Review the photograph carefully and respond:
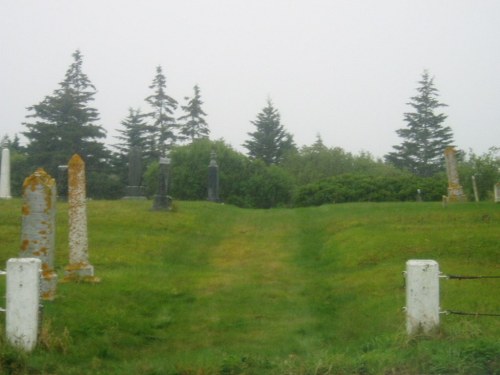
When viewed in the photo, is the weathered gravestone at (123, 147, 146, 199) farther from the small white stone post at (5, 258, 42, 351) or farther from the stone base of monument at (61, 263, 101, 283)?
the small white stone post at (5, 258, 42, 351)

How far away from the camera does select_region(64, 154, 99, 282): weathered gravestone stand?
47.2ft

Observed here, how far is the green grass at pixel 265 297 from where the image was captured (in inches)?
348

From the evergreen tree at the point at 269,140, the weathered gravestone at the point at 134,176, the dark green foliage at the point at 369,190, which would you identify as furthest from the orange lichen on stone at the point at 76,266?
the evergreen tree at the point at 269,140

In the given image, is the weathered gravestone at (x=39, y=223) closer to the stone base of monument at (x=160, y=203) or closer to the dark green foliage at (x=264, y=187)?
the stone base of monument at (x=160, y=203)

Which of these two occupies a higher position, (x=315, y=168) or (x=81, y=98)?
(x=81, y=98)

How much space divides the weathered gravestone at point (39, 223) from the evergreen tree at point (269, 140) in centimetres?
6286

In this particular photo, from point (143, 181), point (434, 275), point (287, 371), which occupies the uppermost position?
point (143, 181)

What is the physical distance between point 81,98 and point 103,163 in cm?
559

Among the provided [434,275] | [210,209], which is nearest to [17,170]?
[210,209]

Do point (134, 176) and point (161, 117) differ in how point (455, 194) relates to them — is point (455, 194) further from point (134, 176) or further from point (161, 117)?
point (161, 117)

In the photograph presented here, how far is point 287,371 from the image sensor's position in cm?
835

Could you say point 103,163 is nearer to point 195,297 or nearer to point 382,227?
point 382,227

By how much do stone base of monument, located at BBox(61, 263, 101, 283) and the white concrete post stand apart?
678cm

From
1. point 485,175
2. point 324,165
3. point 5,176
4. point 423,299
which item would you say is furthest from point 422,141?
point 423,299
